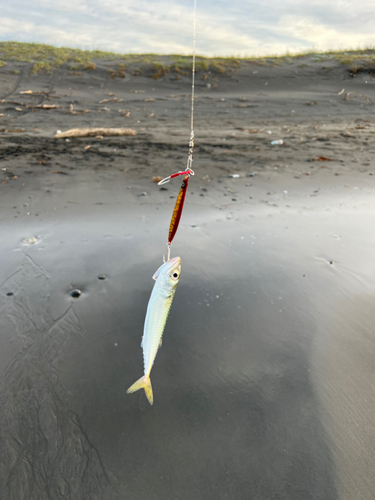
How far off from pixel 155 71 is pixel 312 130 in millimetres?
10124

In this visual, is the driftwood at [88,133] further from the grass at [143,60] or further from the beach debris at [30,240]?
the grass at [143,60]

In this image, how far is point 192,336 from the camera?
3359 mm

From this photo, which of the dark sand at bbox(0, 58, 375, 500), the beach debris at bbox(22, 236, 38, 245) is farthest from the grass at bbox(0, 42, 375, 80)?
the beach debris at bbox(22, 236, 38, 245)

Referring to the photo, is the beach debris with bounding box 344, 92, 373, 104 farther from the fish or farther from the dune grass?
the fish

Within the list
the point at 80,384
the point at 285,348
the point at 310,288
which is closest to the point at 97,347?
the point at 80,384

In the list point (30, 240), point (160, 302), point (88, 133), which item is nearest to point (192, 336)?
point (160, 302)

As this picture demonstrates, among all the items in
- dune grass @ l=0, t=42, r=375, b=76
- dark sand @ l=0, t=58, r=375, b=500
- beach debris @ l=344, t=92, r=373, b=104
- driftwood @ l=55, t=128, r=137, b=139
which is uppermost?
dune grass @ l=0, t=42, r=375, b=76

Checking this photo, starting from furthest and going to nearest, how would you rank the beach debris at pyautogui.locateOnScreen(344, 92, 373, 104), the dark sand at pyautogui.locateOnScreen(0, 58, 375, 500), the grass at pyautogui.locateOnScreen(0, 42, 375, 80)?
1. the grass at pyautogui.locateOnScreen(0, 42, 375, 80)
2. the beach debris at pyautogui.locateOnScreen(344, 92, 373, 104)
3. the dark sand at pyautogui.locateOnScreen(0, 58, 375, 500)

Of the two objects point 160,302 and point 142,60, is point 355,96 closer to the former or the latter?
point 142,60

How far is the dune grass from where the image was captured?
59.8 ft

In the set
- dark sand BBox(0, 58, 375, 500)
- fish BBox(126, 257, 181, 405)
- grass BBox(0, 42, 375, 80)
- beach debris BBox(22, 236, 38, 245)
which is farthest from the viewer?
grass BBox(0, 42, 375, 80)

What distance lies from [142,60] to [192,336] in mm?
20029

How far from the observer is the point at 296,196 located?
6910mm

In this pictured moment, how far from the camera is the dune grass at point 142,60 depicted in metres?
18.2
